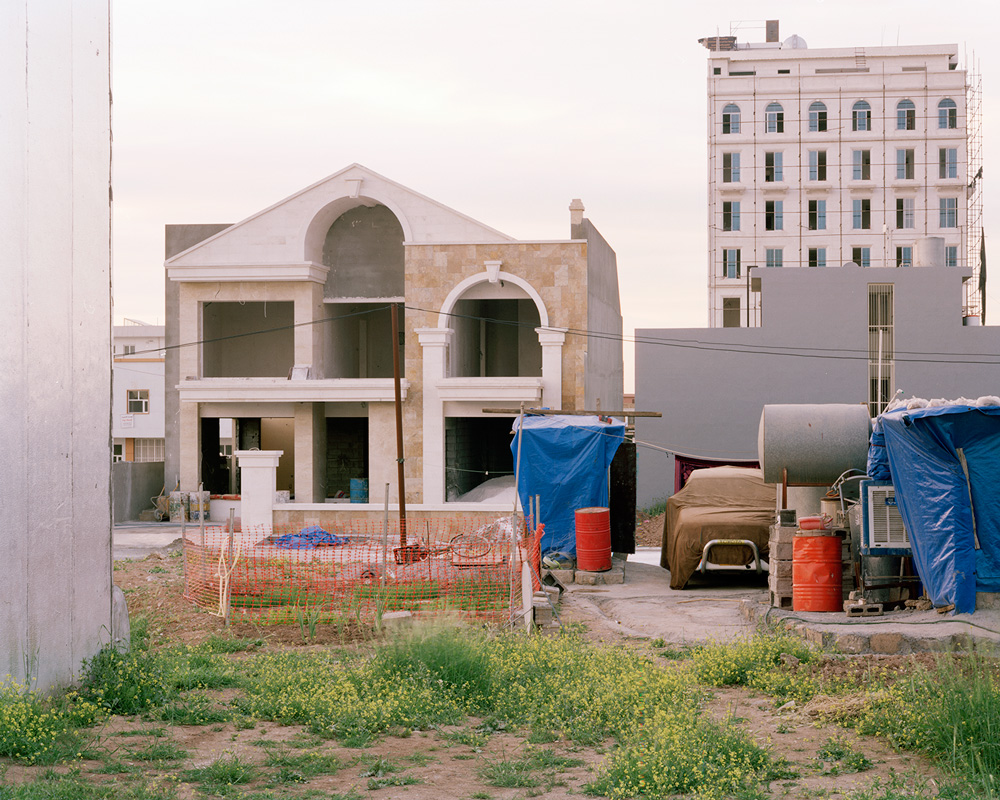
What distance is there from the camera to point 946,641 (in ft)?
35.8

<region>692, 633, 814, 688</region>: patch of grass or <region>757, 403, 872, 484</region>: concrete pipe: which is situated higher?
<region>757, 403, 872, 484</region>: concrete pipe

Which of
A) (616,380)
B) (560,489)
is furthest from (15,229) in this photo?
(616,380)

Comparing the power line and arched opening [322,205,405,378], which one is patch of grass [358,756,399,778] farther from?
the power line

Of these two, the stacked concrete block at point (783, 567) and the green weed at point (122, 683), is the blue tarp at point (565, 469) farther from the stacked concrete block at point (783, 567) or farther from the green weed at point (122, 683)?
the green weed at point (122, 683)

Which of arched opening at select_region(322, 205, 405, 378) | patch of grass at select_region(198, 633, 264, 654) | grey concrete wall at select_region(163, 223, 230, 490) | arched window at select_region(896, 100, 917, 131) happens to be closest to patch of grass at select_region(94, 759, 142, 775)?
patch of grass at select_region(198, 633, 264, 654)

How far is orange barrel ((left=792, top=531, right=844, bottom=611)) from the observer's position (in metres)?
13.1

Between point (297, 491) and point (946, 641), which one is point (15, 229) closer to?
point (946, 641)

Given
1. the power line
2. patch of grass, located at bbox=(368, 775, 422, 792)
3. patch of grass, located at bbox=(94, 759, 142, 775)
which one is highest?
the power line

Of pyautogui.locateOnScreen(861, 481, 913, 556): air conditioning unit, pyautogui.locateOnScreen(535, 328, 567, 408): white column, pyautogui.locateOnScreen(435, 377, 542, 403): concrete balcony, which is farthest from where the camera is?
pyautogui.locateOnScreen(535, 328, 567, 408): white column

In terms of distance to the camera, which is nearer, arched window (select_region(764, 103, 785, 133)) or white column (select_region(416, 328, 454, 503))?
white column (select_region(416, 328, 454, 503))

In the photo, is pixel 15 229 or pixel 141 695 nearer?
pixel 15 229

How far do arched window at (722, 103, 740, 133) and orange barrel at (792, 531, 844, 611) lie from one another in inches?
2615

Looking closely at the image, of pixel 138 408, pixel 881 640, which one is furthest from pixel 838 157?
pixel 881 640

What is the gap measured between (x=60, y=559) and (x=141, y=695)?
1.31m
